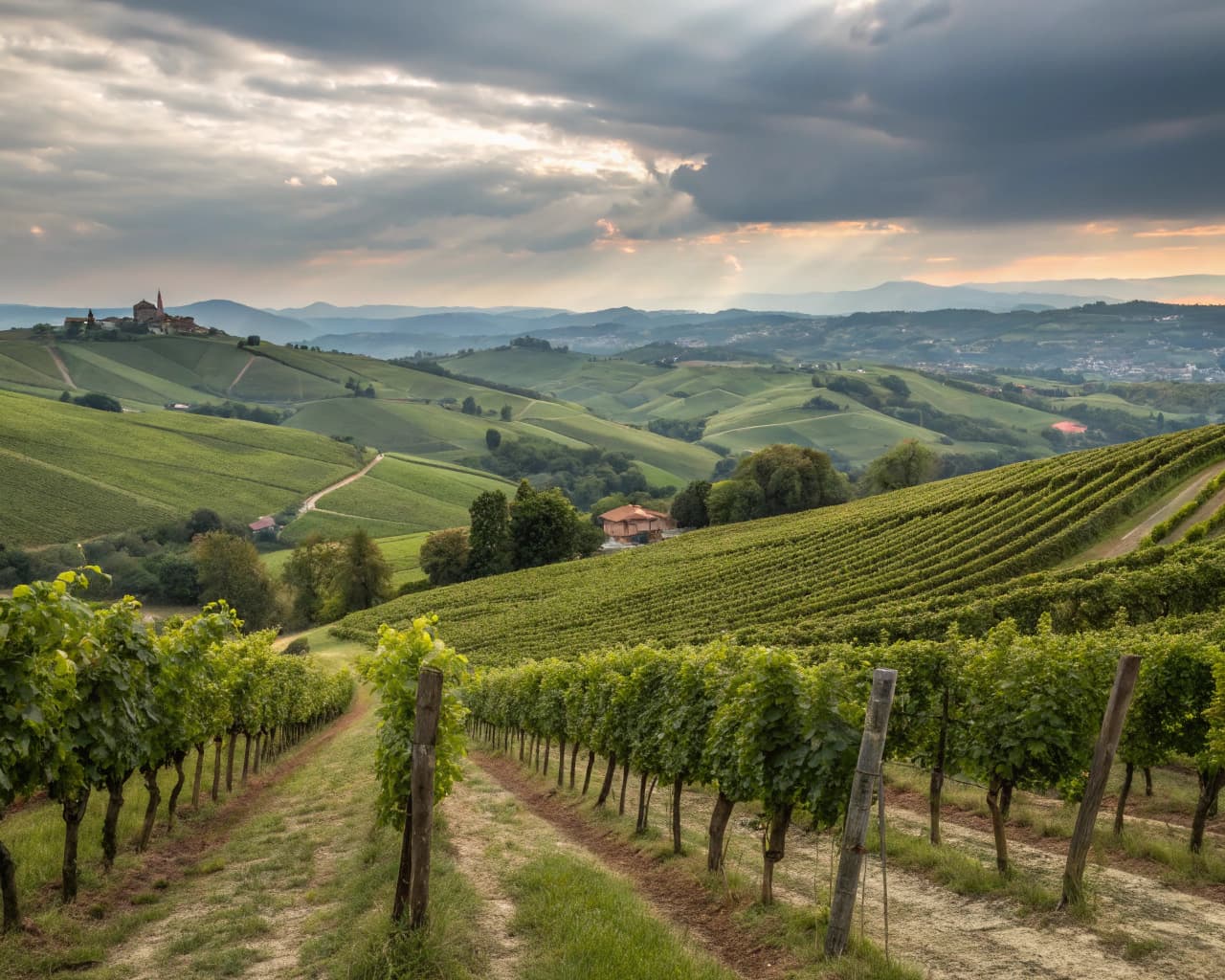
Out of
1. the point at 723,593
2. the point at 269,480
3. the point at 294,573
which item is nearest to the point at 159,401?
the point at 269,480

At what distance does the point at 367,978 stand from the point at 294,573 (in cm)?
8626

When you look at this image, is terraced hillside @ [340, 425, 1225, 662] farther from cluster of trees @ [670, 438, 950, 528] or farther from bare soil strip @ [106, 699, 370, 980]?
cluster of trees @ [670, 438, 950, 528]

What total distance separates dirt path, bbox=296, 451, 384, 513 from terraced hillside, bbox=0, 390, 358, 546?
1.41m

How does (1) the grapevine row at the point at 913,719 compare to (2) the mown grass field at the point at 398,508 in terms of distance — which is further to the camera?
(2) the mown grass field at the point at 398,508

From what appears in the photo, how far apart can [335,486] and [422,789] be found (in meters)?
130

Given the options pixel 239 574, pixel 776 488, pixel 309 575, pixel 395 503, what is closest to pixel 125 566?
pixel 239 574

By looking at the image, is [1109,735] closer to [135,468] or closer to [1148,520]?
[1148,520]

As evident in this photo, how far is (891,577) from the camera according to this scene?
46281mm

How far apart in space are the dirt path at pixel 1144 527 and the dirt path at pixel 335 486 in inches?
4040

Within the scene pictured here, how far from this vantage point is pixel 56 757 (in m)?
10.6

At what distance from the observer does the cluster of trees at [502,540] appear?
8762 centimetres

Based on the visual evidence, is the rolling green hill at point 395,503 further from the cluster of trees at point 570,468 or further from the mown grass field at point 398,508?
the cluster of trees at point 570,468

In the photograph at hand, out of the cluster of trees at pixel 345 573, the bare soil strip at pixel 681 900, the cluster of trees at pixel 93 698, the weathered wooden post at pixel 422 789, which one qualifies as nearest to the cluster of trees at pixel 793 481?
the cluster of trees at pixel 345 573

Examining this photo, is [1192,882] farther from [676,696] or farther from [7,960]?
[7,960]
